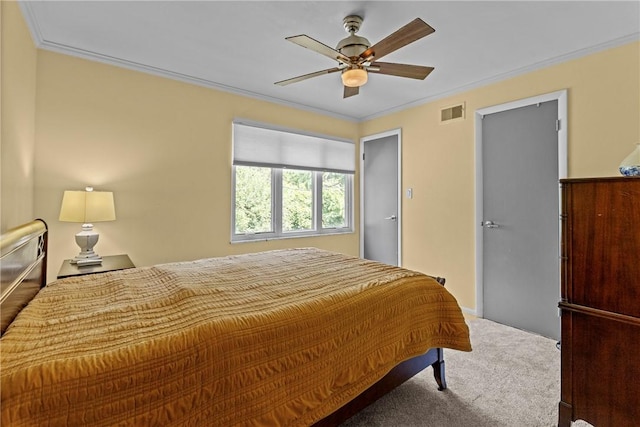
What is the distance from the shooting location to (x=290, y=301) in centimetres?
144

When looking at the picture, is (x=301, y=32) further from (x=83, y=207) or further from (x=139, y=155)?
(x=83, y=207)

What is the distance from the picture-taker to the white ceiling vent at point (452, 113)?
11.5 feet

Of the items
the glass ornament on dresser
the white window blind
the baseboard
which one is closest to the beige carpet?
the baseboard

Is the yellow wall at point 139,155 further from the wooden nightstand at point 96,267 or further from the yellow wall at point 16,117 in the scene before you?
the wooden nightstand at point 96,267

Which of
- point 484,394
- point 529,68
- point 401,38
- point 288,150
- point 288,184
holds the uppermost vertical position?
point 529,68

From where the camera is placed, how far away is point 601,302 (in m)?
1.47

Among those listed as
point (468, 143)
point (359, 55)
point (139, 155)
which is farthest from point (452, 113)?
point (139, 155)

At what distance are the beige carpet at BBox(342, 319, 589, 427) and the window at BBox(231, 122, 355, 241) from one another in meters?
2.43

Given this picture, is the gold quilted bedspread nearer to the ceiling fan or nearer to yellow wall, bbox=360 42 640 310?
the ceiling fan

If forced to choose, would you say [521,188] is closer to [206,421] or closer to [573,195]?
[573,195]

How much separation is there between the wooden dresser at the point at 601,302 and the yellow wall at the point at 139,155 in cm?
304

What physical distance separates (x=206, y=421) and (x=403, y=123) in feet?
13.0

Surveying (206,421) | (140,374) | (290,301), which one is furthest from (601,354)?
(140,374)

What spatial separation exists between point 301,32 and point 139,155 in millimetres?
1939
